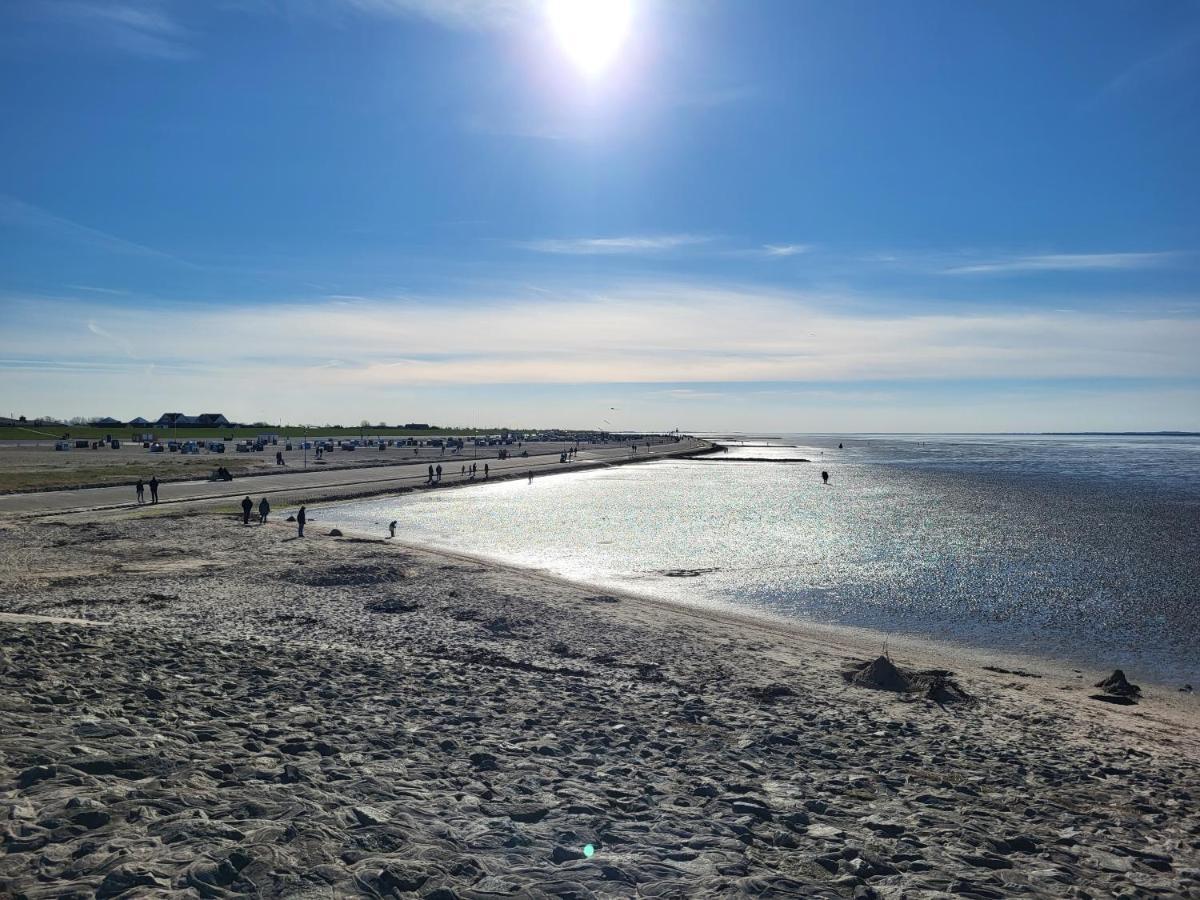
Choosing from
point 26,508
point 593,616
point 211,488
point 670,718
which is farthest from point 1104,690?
point 211,488

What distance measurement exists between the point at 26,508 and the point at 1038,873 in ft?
157

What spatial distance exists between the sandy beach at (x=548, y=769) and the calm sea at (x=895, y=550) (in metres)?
5.63

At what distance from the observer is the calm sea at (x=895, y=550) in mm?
21797

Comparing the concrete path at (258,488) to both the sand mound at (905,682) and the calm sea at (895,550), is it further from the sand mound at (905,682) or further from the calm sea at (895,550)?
the sand mound at (905,682)

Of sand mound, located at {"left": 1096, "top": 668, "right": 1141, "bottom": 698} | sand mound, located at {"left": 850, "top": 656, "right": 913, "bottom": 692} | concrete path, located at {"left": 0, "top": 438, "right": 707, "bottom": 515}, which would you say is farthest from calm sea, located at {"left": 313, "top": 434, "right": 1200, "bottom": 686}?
sand mound, located at {"left": 850, "top": 656, "right": 913, "bottom": 692}

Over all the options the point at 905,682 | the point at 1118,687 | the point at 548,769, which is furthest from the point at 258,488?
the point at 1118,687

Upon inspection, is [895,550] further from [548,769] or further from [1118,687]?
[548,769]

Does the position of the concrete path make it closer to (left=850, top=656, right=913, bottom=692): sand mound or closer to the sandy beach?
the sandy beach

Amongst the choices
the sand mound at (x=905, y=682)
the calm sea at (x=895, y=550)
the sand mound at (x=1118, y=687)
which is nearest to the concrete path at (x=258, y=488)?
the calm sea at (x=895, y=550)

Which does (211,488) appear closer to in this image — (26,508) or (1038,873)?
(26,508)

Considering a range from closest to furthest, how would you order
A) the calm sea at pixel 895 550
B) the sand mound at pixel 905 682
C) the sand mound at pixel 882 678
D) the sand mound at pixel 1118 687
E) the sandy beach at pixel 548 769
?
the sandy beach at pixel 548 769 < the sand mound at pixel 905 682 < the sand mound at pixel 882 678 < the sand mound at pixel 1118 687 < the calm sea at pixel 895 550

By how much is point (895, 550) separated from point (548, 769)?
3039 cm

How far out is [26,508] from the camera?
3978cm

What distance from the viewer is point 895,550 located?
35.4 meters
